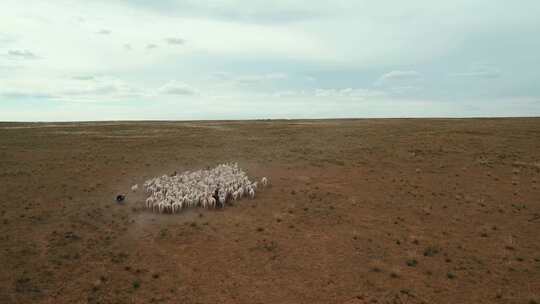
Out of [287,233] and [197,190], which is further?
[197,190]

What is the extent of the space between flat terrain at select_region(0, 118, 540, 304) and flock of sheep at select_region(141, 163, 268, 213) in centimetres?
95

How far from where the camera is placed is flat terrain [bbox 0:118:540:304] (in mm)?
15594

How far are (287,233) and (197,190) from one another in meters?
7.62

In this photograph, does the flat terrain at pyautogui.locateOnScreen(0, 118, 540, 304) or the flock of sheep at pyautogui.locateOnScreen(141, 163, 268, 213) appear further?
the flock of sheep at pyautogui.locateOnScreen(141, 163, 268, 213)

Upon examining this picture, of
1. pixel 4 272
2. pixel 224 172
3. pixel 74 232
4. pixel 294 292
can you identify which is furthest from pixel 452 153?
pixel 4 272

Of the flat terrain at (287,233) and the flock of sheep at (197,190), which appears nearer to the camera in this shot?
the flat terrain at (287,233)

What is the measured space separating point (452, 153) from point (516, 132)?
722 inches

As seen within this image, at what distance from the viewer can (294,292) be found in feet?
50.6

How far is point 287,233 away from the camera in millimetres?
20578

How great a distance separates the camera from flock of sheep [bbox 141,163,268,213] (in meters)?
23.7

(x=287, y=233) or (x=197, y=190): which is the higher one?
(x=197, y=190)

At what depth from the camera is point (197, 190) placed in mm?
25234

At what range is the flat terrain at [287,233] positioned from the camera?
15.6 meters

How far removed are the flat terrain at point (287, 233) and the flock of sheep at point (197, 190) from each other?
95 cm
